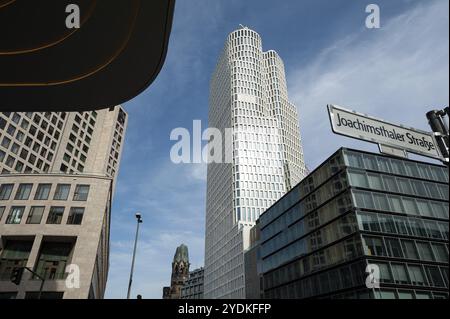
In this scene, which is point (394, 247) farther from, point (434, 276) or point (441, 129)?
point (441, 129)

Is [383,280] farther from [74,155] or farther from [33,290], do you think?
[74,155]

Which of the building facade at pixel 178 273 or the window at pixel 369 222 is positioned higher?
the building facade at pixel 178 273

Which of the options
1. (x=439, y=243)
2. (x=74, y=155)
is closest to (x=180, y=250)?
(x=74, y=155)

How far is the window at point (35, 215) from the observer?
39566mm

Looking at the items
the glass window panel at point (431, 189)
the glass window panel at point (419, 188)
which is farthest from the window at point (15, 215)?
the glass window panel at point (431, 189)

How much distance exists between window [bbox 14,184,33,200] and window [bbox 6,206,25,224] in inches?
59.0

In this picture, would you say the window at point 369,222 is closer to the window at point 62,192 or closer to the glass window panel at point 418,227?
the glass window panel at point 418,227

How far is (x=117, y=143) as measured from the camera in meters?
80.2

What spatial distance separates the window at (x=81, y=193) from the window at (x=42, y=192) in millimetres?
3441

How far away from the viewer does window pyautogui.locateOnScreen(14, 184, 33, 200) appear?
136 ft

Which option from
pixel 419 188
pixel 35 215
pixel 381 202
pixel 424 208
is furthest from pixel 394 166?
pixel 35 215

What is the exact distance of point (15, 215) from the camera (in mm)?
39844

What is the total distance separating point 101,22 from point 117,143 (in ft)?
241

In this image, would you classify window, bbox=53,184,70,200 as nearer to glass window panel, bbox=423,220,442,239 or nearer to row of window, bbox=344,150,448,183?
row of window, bbox=344,150,448,183
